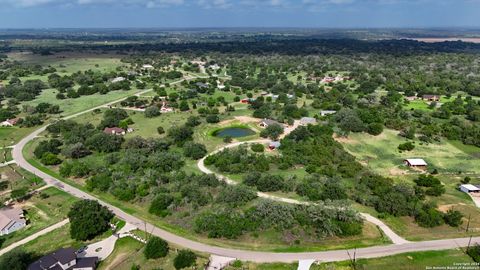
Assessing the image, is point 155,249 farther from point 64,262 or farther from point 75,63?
point 75,63

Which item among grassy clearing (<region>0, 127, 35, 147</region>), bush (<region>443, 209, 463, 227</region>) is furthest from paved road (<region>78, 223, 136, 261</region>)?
grassy clearing (<region>0, 127, 35, 147</region>)

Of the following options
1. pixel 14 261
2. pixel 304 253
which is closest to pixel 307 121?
pixel 304 253

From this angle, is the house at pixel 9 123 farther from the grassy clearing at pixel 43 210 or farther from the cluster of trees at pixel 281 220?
the cluster of trees at pixel 281 220

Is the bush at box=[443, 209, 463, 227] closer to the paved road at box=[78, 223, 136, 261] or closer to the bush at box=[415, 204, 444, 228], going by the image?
the bush at box=[415, 204, 444, 228]

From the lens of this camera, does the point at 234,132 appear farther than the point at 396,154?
Yes

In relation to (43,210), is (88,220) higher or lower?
higher

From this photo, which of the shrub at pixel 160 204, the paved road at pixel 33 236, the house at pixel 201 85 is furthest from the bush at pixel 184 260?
the house at pixel 201 85
